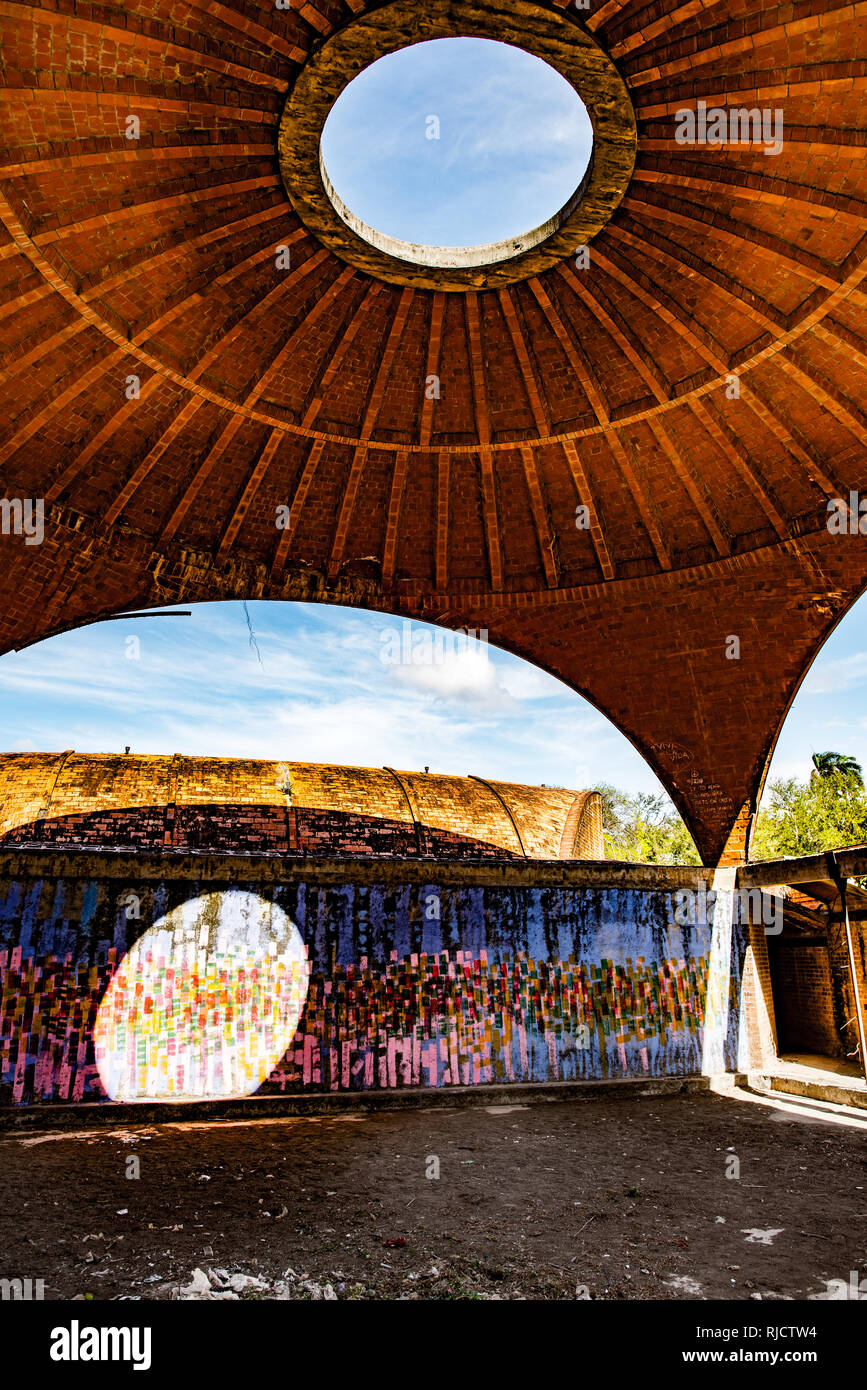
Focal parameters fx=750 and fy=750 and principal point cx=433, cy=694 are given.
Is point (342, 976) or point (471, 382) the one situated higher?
point (471, 382)

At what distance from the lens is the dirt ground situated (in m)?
4.07

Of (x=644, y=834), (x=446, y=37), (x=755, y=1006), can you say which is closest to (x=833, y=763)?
(x=644, y=834)

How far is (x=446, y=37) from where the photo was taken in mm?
7426

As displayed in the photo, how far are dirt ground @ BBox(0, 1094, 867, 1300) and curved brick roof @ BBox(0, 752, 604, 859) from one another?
6.19m

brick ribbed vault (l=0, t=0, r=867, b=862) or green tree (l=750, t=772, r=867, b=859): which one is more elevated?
brick ribbed vault (l=0, t=0, r=867, b=862)

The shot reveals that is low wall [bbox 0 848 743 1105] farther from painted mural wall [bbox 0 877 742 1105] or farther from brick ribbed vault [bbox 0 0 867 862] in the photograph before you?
brick ribbed vault [bbox 0 0 867 862]

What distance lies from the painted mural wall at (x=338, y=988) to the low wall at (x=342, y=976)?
0.8 inches

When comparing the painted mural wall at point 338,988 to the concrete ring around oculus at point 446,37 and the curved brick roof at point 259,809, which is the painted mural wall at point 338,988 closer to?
the curved brick roof at point 259,809

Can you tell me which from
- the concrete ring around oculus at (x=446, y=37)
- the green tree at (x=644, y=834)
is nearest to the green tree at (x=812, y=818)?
the green tree at (x=644, y=834)

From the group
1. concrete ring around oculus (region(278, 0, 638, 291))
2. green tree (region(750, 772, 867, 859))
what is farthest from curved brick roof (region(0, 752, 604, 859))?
green tree (region(750, 772, 867, 859))

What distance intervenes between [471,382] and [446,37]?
4.13 m

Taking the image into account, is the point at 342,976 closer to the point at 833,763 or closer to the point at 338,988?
the point at 338,988

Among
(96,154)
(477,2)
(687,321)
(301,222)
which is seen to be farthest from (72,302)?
(687,321)

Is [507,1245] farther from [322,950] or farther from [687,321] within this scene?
[687,321]
